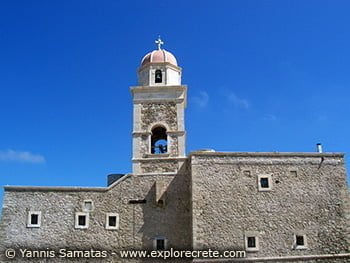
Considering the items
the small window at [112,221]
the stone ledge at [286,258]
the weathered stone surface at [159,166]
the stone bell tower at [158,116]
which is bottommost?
the stone ledge at [286,258]

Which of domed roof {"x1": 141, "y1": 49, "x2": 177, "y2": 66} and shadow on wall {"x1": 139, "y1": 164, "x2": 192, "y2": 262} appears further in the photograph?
domed roof {"x1": 141, "y1": 49, "x2": 177, "y2": 66}

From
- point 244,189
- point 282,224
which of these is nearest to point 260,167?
point 244,189

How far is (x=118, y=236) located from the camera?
2180 centimetres

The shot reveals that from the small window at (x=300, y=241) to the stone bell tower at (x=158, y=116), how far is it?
693 cm

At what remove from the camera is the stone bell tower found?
23469 millimetres

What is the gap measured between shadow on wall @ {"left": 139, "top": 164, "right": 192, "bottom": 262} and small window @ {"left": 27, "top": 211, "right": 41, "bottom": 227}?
515cm

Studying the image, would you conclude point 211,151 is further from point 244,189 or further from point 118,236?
point 118,236

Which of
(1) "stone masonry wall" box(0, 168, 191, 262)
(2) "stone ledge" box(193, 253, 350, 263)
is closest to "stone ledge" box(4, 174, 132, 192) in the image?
(1) "stone masonry wall" box(0, 168, 191, 262)

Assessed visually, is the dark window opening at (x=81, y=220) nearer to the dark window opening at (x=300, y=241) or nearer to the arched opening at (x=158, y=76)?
the arched opening at (x=158, y=76)

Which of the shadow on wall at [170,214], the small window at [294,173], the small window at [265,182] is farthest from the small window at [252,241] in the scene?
the small window at [294,173]

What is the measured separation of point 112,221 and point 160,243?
2.67 m

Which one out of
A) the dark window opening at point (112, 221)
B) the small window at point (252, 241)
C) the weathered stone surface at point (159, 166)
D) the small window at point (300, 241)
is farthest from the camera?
the weathered stone surface at point (159, 166)

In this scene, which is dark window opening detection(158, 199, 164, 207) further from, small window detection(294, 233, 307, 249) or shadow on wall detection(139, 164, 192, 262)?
small window detection(294, 233, 307, 249)

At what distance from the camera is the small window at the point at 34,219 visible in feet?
71.5
